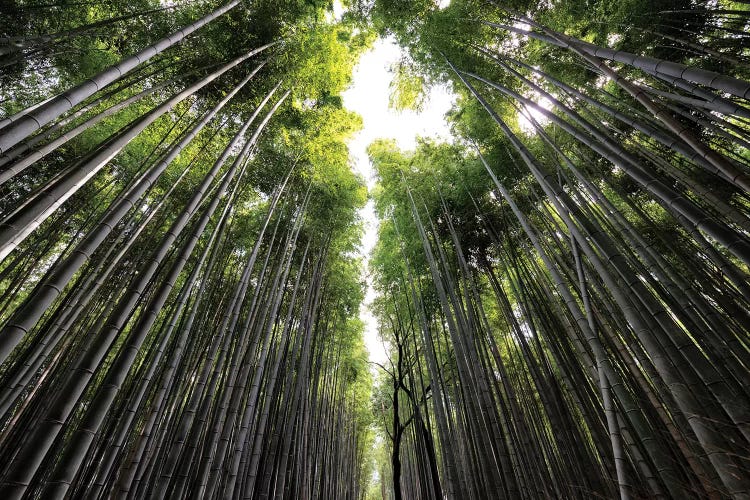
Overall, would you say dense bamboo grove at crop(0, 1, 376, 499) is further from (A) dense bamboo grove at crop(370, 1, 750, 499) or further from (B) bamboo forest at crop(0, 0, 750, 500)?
(A) dense bamboo grove at crop(370, 1, 750, 499)

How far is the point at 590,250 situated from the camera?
176 centimetres

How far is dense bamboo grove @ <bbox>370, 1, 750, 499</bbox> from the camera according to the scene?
1441mm

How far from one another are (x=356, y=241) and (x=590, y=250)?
4904mm

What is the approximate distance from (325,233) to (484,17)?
370 cm

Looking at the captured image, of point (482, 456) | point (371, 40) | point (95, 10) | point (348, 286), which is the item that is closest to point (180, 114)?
point (95, 10)

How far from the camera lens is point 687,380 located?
48.2 inches

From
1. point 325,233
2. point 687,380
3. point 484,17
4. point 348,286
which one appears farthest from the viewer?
point 348,286

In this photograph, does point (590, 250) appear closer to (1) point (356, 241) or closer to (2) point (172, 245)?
(2) point (172, 245)

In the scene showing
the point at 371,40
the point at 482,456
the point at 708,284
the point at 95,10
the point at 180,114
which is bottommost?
the point at 482,456

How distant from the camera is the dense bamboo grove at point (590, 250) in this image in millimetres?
1441

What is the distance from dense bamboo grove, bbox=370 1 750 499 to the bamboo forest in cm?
3

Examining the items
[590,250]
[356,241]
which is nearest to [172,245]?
[356,241]

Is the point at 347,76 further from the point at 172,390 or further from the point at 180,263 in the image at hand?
the point at 172,390

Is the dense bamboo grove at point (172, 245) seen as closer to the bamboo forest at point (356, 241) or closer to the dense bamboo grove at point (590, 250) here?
the bamboo forest at point (356, 241)
